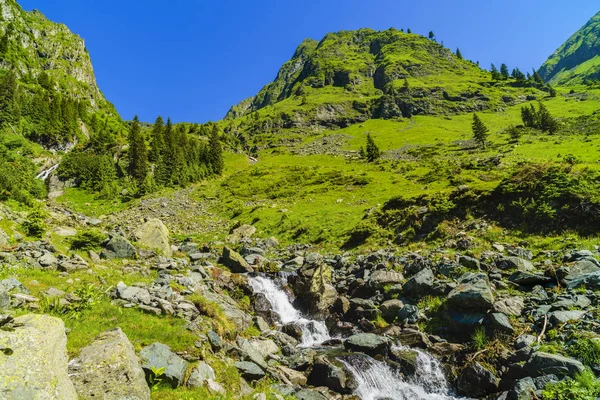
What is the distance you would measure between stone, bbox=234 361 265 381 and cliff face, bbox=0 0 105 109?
158 m

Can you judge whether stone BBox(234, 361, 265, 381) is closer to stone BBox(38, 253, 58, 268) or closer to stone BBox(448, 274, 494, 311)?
stone BBox(448, 274, 494, 311)

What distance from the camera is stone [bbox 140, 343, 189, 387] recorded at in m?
9.63

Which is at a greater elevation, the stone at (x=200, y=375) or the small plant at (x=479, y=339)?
the stone at (x=200, y=375)

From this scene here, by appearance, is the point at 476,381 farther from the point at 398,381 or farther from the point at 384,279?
the point at 384,279

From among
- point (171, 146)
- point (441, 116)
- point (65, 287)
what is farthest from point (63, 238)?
point (441, 116)

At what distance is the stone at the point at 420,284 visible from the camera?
18.5 meters

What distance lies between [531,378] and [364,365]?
670 centimetres

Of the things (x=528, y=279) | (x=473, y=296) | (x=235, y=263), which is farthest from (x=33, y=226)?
(x=528, y=279)

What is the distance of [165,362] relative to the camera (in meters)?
10.0

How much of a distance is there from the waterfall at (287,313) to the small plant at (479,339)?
826cm

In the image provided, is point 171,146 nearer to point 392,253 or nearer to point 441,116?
point 392,253

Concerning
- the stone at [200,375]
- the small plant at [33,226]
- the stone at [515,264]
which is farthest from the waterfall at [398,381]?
the small plant at [33,226]

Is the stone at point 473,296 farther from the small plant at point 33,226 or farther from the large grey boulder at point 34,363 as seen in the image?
the small plant at point 33,226

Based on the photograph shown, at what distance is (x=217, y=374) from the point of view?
11.1m
